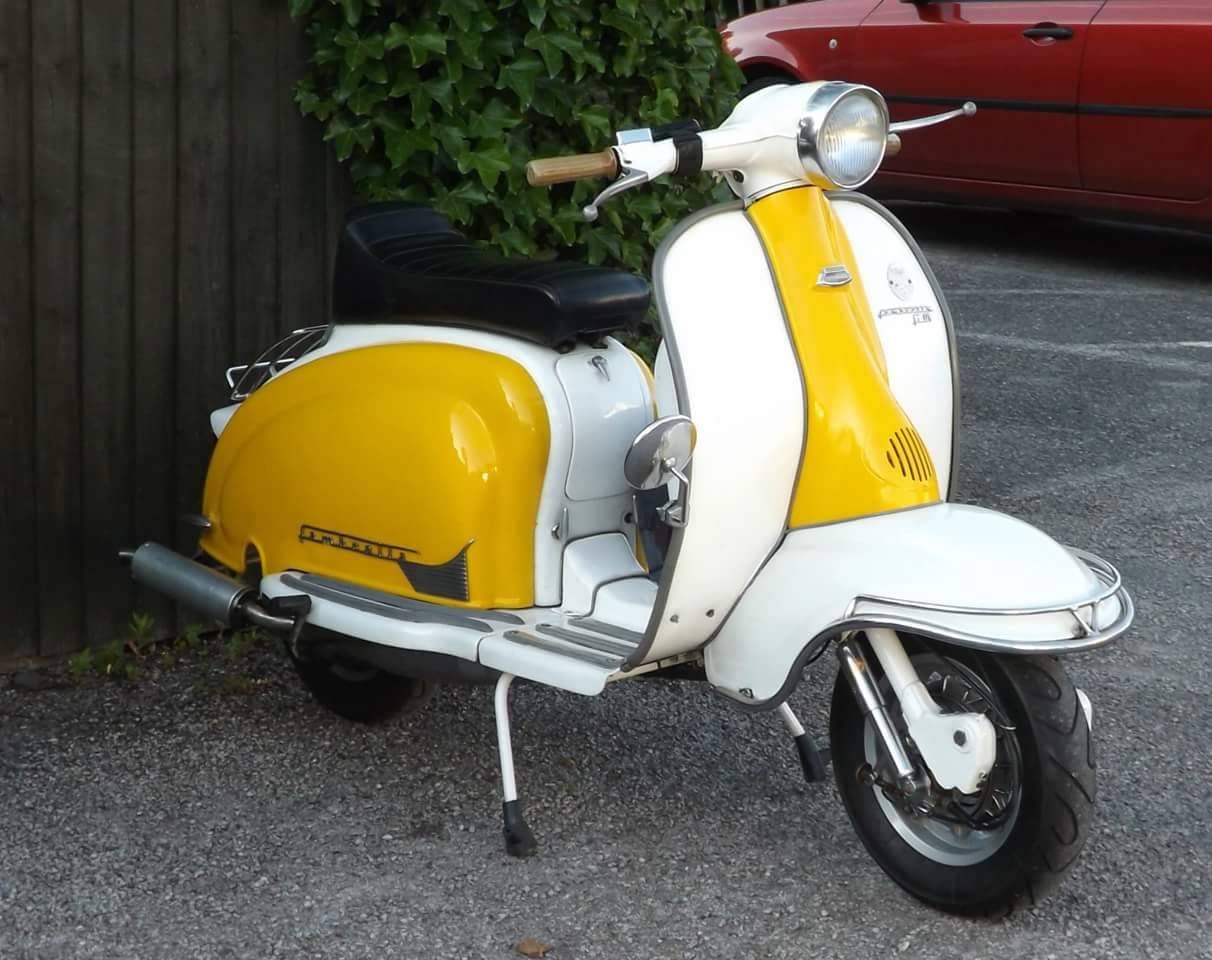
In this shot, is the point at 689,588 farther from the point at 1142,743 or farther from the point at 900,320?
the point at 1142,743

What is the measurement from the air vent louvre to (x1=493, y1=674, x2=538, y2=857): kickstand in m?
0.79

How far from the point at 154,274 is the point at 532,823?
1644 millimetres

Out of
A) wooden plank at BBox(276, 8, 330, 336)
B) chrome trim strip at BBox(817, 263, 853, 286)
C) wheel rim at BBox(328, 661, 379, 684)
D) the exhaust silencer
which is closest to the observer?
chrome trim strip at BBox(817, 263, 853, 286)

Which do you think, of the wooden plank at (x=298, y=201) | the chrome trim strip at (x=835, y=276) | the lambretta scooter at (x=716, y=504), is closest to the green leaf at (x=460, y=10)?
the wooden plank at (x=298, y=201)

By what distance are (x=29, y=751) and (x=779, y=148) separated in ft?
6.54

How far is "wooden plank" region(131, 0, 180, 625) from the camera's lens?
4.04 meters

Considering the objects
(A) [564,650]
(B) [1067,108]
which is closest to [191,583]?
(A) [564,650]

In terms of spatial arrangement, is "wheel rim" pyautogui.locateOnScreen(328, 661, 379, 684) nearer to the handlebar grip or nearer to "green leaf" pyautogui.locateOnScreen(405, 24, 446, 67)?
the handlebar grip

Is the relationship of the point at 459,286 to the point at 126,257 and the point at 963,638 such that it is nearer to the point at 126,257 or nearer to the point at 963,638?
the point at 126,257

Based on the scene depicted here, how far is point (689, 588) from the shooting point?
119 inches

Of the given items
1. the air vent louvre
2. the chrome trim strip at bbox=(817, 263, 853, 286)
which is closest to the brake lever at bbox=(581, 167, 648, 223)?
the chrome trim strip at bbox=(817, 263, 853, 286)

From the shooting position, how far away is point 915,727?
289 cm

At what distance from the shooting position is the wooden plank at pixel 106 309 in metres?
3.97

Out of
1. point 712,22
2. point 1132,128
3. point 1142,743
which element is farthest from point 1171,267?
point 1142,743
